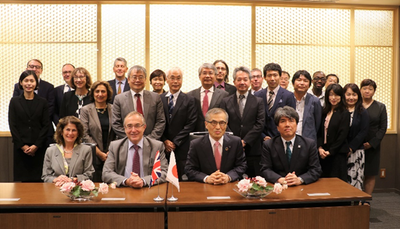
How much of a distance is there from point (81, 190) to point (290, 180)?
1.61 m

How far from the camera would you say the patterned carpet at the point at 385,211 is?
5184 millimetres

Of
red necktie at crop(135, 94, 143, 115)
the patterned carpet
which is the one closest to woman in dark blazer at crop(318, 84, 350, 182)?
the patterned carpet

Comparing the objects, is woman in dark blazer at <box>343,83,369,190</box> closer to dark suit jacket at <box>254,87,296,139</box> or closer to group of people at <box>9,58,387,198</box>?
group of people at <box>9,58,387,198</box>

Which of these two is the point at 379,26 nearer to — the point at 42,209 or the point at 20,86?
the point at 20,86

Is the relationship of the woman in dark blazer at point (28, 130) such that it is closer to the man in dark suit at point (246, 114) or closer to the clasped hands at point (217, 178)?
the man in dark suit at point (246, 114)

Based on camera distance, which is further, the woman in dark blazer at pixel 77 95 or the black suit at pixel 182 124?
the woman in dark blazer at pixel 77 95

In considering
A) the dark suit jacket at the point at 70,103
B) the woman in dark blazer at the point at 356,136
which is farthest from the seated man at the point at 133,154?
the woman in dark blazer at the point at 356,136

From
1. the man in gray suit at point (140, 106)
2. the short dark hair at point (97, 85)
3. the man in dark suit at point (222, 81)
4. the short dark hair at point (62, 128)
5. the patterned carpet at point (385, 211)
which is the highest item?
the man in dark suit at point (222, 81)

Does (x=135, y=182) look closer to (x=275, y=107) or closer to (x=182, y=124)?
(x=182, y=124)

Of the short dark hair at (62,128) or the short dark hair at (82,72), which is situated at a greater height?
the short dark hair at (82,72)

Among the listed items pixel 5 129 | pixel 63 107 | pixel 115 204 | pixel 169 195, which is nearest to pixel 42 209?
pixel 115 204

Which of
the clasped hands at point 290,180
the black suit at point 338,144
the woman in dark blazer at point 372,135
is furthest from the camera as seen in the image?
the woman in dark blazer at point 372,135

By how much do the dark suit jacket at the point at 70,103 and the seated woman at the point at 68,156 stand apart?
116 cm

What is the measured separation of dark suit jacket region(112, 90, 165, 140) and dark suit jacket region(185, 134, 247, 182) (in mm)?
899
